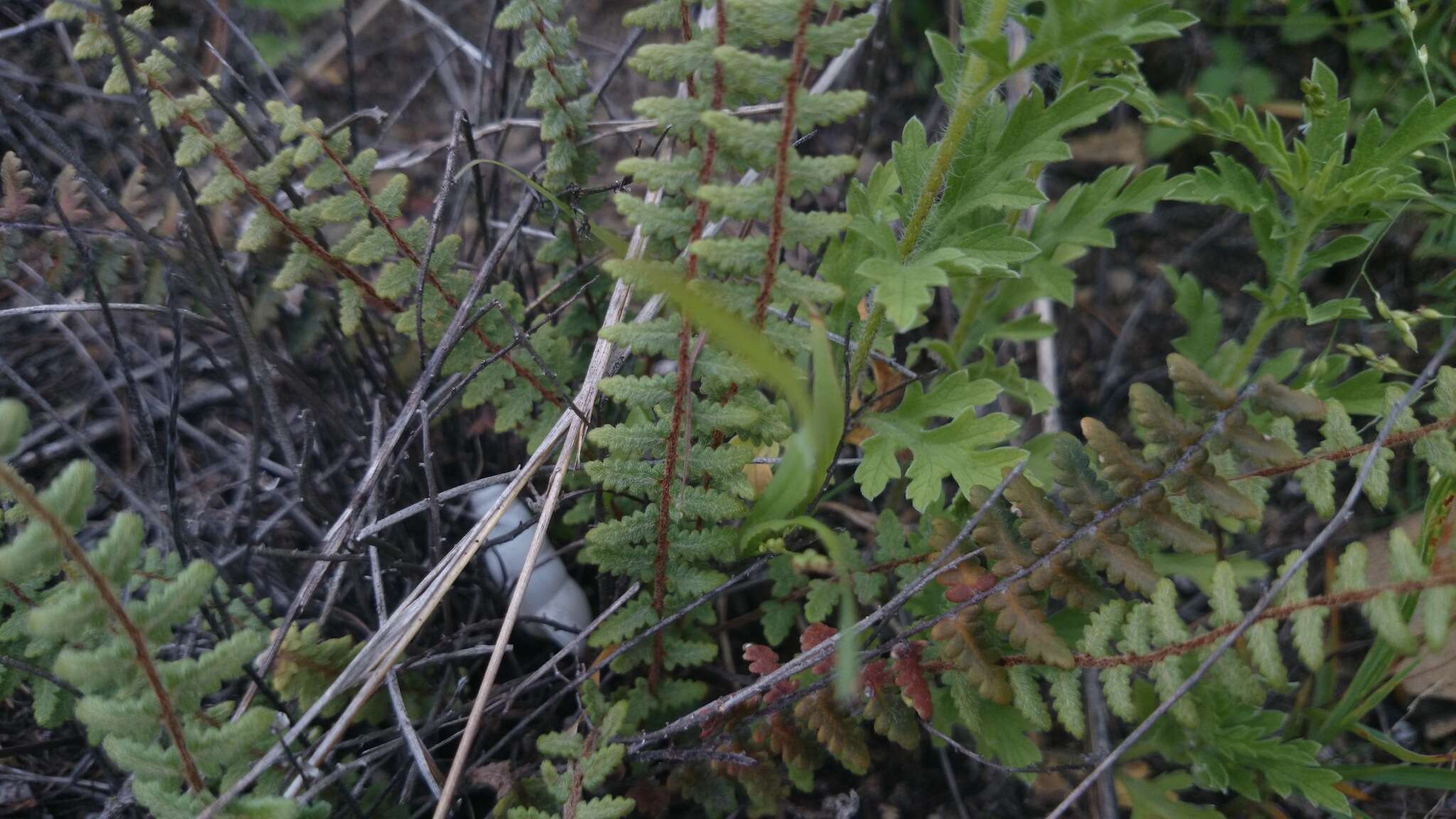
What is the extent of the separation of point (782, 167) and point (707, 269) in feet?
1.48

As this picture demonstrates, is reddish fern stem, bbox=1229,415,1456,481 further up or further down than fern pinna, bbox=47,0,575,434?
further down

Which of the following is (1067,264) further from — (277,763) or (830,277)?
(277,763)

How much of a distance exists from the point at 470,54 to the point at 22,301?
59.3 inches

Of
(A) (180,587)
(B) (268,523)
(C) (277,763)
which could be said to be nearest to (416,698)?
(C) (277,763)

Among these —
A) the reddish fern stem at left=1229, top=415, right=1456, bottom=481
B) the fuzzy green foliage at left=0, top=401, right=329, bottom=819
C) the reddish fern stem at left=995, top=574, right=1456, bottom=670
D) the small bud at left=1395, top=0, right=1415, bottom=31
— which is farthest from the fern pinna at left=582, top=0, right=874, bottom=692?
the small bud at left=1395, top=0, right=1415, bottom=31

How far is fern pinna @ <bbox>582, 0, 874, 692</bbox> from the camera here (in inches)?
60.8

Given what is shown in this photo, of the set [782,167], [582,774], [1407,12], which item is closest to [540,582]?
[582,774]

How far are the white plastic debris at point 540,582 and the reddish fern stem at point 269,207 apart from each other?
2.11ft

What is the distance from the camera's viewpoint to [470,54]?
9.74ft

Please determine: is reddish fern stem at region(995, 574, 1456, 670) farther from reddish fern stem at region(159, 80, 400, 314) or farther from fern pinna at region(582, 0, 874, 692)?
reddish fern stem at region(159, 80, 400, 314)

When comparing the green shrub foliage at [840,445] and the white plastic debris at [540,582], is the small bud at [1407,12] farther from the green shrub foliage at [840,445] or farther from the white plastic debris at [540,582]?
the white plastic debris at [540,582]

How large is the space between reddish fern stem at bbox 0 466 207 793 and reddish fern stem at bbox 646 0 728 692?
90 centimetres

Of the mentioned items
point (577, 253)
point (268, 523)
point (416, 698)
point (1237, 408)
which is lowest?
point (416, 698)

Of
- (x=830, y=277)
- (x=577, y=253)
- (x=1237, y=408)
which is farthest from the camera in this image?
(x=577, y=253)
